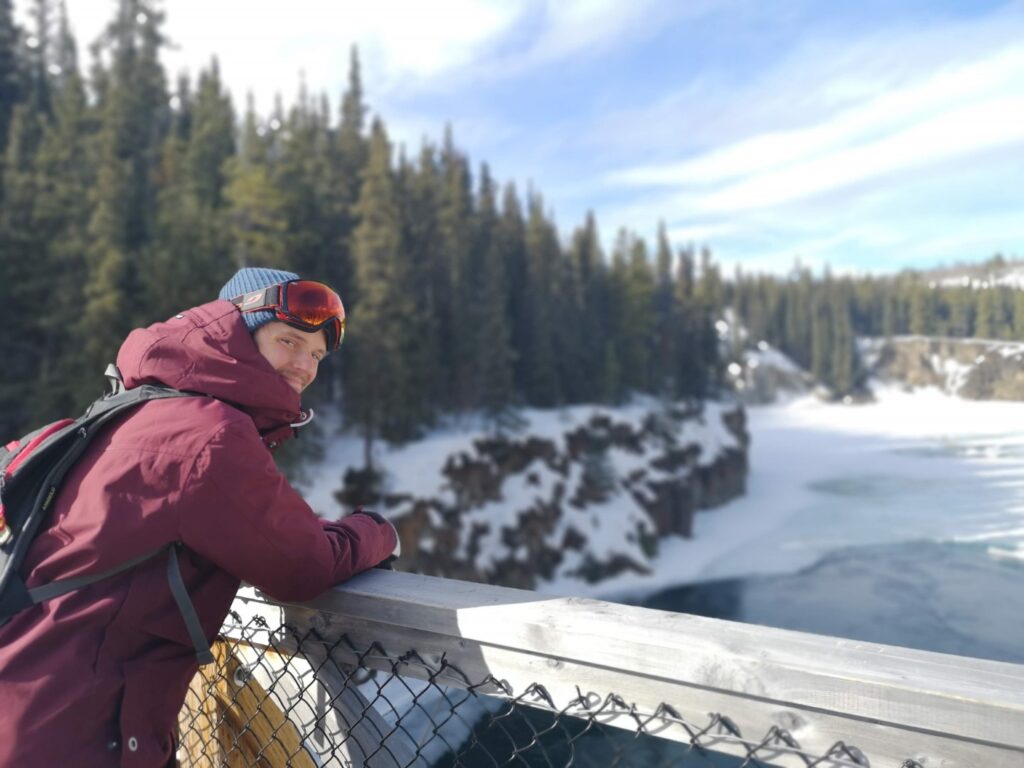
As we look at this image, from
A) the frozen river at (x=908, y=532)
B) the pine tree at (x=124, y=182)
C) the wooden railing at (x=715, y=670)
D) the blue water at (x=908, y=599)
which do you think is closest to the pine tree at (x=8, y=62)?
the pine tree at (x=124, y=182)

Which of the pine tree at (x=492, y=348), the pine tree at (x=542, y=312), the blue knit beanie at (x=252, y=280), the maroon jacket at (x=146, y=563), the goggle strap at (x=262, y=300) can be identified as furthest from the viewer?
the pine tree at (x=542, y=312)

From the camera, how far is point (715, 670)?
150 cm

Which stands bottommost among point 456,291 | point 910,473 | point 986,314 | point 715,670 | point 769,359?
point 910,473

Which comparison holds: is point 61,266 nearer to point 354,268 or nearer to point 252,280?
point 354,268

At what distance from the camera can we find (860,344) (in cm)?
868

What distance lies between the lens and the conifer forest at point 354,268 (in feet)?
71.3

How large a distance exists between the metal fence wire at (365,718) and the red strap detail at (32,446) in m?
0.75

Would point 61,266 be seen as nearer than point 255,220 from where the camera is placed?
Yes

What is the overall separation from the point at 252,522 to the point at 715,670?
3.61ft

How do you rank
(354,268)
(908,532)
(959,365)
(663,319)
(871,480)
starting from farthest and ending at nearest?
→ 1. (663,319)
2. (354,268)
3. (871,480)
4. (908,532)
5. (959,365)

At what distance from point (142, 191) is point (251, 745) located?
35.3 metres

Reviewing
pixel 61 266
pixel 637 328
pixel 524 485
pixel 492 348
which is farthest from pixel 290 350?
pixel 637 328

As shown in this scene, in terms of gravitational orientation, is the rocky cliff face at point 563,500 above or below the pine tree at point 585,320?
below

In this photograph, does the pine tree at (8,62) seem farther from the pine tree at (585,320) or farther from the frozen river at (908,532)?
the frozen river at (908,532)
